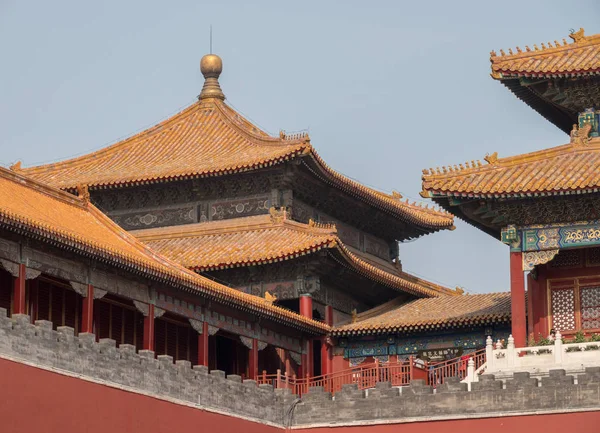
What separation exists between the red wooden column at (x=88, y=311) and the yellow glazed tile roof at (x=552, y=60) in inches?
427

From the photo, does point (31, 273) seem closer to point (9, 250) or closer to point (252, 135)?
point (9, 250)

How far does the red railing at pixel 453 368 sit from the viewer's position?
35188 millimetres

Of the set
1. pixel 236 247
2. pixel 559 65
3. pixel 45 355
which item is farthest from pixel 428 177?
pixel 45 355

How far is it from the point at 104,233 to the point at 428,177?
23.1 feet

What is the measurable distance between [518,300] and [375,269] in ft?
24.2

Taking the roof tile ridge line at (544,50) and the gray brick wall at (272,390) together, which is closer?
the gray brick wall at (272,390)

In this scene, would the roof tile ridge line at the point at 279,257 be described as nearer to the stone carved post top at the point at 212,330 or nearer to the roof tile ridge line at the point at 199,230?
the roof tile ridge line at the point at 199,230

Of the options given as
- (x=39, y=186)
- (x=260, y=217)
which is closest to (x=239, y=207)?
(x=260, y=217)

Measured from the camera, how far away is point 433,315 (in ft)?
133

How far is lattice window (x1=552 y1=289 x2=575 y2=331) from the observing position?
36.4 meters

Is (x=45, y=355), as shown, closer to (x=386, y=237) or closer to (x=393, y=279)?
(x=393, y=279)

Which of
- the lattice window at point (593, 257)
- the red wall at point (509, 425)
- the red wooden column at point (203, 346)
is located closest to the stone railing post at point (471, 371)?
the red wall at point (509, 425)

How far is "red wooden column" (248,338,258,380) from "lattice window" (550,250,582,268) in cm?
678

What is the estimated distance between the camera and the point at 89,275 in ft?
108
